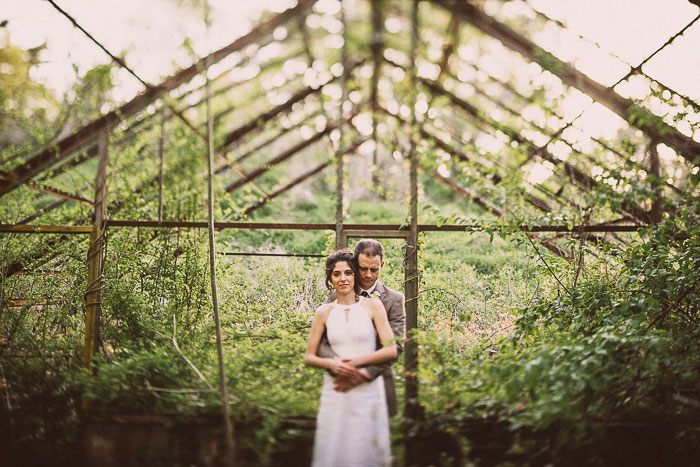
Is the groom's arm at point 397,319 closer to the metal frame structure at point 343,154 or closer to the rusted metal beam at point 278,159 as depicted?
the metal frame structure at point 343,154

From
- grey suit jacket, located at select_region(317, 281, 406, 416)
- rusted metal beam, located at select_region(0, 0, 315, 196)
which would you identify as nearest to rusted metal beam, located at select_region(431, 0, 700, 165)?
rusted metal beam, located at select_region(0, 0, 315, 196)

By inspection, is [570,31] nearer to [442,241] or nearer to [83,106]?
[442,241]

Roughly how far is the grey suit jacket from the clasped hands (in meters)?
0.06

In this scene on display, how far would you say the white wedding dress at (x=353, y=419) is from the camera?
2744 mm

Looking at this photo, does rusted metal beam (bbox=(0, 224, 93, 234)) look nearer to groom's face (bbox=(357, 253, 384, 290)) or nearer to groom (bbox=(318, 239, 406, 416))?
groom (bbox=(318, 239, 406, 416))

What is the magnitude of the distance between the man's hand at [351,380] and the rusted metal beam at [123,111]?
11.0 feet

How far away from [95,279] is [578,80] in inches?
190

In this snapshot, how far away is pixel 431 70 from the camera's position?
22.5 feet

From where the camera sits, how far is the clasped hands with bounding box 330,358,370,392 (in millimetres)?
2781

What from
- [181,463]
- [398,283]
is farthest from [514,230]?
[181,463]

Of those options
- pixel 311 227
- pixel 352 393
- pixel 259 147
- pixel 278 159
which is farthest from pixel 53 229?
pixel 278 159

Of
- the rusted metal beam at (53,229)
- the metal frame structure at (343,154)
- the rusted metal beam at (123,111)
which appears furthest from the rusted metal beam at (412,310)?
the rusted metal beam at (53,229)

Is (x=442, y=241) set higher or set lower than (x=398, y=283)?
higher

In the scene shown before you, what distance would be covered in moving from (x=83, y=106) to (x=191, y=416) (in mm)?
4264
